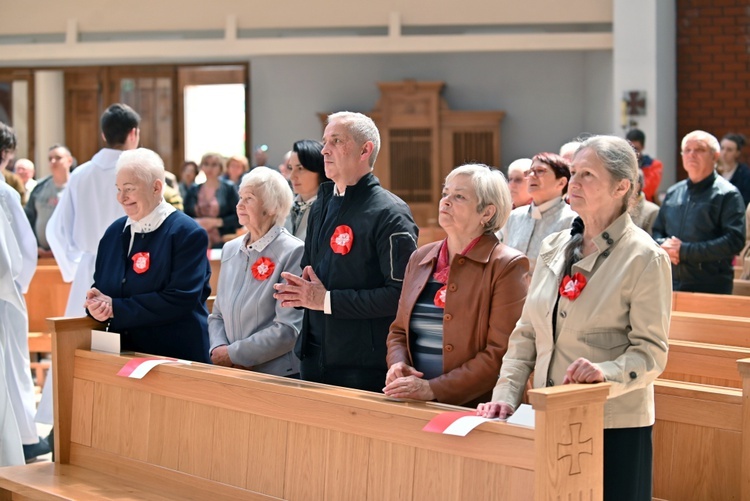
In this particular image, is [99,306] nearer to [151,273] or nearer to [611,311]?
[151,273]

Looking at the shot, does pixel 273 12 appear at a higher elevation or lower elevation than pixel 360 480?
higher

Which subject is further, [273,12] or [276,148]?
[276,148]

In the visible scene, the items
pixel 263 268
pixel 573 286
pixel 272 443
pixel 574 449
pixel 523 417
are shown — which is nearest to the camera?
pixel 574 449

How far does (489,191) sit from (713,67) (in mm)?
8502

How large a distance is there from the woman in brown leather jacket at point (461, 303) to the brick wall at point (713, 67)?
26.7ft

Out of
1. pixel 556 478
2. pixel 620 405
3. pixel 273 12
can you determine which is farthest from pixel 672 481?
pixel 273 12

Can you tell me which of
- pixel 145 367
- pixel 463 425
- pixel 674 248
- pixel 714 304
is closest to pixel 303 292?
pixel 145 367

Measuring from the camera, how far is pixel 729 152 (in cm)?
796

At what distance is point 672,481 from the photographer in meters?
3.47

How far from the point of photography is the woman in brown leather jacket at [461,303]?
2963mm

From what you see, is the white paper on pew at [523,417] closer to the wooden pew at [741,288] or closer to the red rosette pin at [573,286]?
the red rosette pin at [573,286]

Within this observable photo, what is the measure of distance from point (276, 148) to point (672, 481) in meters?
10.1

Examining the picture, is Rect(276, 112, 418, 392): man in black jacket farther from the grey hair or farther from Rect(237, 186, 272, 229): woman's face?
the grey hair

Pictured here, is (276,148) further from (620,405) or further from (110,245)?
(620,405)
